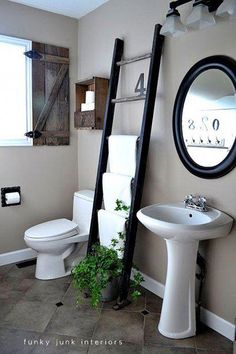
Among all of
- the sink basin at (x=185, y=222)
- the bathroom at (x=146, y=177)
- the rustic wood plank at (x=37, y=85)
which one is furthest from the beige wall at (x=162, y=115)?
the rustic wood plank at (x=37, y=85)

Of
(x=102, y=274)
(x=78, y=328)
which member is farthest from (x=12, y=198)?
(x=78, y=328)

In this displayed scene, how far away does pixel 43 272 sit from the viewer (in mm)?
2600

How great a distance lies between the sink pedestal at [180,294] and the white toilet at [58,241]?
1.03 meters

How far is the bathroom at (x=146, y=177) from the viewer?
1.85 m

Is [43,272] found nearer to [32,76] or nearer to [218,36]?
[32,76]

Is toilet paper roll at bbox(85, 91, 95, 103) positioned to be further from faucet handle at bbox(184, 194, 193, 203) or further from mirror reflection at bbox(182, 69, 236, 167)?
faucet handle at bbox(184, 194, 193, 203)

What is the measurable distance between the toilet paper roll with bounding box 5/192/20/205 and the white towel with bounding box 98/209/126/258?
858mm

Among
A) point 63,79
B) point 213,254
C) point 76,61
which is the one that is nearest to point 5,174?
point 63,79

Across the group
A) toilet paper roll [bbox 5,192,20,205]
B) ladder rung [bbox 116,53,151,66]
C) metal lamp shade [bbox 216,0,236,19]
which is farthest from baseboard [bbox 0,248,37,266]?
metal lamp shade [bbox 216,0,236,19]

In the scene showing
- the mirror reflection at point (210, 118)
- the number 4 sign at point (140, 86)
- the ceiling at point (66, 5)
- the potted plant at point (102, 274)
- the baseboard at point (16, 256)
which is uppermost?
the ceiling at point (66, 5)

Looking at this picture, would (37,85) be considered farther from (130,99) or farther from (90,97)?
(130,99)

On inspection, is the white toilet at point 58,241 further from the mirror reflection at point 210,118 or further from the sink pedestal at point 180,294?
the mirror reflection at point 210,118

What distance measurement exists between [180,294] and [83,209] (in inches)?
51.0

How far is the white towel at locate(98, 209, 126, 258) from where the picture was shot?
2275 millimetres
